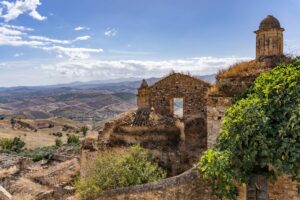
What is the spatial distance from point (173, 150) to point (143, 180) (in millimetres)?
5093

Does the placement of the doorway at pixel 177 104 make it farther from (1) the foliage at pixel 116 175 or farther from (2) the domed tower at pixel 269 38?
(2) the domed tower at pixel 269 38

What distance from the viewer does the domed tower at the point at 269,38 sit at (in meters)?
13.5

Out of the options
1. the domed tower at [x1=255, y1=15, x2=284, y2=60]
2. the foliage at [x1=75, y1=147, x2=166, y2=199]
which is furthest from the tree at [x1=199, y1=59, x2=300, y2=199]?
the domed tower at [x1=255, y1=15, x2=284, y2=60]

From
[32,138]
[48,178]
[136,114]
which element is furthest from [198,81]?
[32,138]

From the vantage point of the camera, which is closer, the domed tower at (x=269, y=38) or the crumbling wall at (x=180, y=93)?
the domed tower at (x=269, y=38)

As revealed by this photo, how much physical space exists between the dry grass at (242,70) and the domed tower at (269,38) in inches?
64.2

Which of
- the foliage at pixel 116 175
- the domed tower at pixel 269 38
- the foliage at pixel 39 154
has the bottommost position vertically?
the foliage at pixel 39 154

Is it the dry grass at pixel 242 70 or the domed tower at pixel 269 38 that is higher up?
the domed tower at pixel 269 38

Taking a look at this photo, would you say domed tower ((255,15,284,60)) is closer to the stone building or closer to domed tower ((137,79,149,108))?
the stone building

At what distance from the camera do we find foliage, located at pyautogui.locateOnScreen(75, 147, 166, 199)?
1235 cm

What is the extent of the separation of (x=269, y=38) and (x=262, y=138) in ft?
24.4

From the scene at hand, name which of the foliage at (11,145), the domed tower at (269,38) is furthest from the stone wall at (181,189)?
the foliage at (11,145)

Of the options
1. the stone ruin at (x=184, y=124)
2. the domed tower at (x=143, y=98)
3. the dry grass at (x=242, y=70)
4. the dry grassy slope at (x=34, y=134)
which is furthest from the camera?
the dry grassy slope at (x=34, y=134)

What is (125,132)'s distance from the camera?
59.7ft
